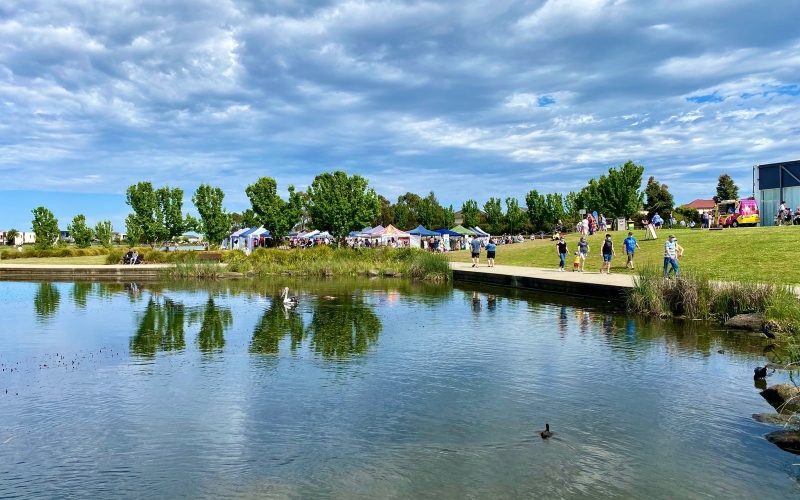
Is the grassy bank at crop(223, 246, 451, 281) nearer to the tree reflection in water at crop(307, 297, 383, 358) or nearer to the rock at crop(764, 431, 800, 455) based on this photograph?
the tree reflection in water at crop(307, 297, 383, 358)

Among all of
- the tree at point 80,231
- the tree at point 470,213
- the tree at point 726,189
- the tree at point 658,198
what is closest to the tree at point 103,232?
the tree at point 80,231

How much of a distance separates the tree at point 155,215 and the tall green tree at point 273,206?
7189 mm

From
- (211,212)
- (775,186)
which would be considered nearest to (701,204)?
(775,186)

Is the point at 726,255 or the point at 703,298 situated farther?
the point at 726,255

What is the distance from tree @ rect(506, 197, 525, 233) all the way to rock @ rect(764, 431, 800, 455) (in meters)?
83.0

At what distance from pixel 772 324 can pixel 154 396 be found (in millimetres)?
13436

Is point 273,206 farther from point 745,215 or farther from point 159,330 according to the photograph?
point 159,330

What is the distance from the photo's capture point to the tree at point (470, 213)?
92.5 m

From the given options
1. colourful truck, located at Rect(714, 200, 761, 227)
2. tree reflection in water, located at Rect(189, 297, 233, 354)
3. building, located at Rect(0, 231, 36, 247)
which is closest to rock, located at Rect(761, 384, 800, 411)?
tree reflection in water, located at Rect(189, 297, 233, 354)

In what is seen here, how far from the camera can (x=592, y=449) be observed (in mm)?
7191

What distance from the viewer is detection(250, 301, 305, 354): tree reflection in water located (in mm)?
13305

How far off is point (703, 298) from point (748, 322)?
1.89 m

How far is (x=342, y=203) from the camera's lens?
5956 cm

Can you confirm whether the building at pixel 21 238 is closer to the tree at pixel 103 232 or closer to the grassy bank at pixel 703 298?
the tree at pixel 103 232
